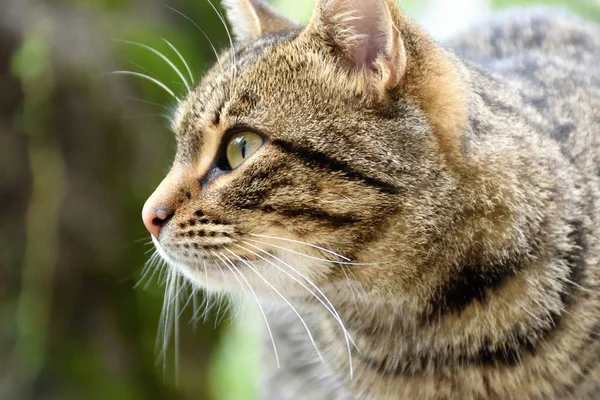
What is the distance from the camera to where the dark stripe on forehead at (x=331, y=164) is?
74cm

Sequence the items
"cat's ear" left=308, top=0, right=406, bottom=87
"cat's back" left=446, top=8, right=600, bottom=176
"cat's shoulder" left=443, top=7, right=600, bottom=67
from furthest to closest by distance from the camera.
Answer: "cat's shoulder" left=443, top=7, right=600, bottom=67 → "cat's back" left=446, top=8, right=600, bottom=176 → "cat's ear" left=308, top=0, right=406, bottom=87

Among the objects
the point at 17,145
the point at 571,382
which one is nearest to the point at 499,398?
the point at 571,382

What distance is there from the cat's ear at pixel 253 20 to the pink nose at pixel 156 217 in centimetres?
32

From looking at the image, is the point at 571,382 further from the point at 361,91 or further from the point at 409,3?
the point at 409,3

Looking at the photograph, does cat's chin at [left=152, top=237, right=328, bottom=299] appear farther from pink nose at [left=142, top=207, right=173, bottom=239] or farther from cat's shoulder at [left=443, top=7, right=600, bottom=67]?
cat's shoulder at [left=443, top=7, right=600, bottom=67]

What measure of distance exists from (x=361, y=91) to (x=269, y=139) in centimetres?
12

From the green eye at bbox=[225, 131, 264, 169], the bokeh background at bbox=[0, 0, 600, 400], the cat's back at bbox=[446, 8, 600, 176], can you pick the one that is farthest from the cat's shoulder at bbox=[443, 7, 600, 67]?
the green eye at bbox=[225, 131, 264, 169]

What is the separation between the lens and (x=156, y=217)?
0.80m

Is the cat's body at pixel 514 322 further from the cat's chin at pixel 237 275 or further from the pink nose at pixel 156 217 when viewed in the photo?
the pink nose at pixel 156 217

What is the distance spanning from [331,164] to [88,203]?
2.72 ft

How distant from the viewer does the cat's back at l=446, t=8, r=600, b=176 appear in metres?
0.90

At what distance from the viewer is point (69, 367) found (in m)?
1.39

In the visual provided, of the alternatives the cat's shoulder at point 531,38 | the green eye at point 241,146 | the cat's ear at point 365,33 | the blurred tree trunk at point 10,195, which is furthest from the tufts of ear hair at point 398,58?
the blurred tree trunk at point 10,195

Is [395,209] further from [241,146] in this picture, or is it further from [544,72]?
[544,72]
